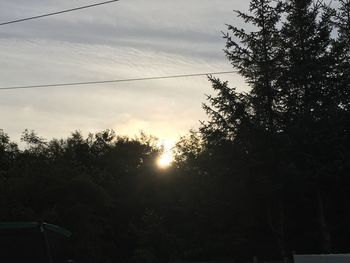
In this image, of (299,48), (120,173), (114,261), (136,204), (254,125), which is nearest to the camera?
(254,125)

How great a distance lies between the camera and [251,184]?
31.7 metres

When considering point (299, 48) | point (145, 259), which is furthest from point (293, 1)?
point (145, 259)

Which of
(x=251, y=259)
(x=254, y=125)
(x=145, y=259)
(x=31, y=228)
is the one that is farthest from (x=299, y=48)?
(x=31, y=228)

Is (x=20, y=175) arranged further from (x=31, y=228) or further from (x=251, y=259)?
(x=31, y=228)

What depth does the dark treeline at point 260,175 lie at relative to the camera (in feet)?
100

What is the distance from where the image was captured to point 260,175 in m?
31.3

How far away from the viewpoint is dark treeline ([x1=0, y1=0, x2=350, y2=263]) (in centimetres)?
3059

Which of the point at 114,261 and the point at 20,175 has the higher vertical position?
the point at 20,175

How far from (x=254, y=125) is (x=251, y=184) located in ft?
10.5

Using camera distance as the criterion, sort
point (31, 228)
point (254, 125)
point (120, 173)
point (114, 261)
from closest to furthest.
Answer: point (31, 228), point (254, 125), point (114, 261), point (120, 173)

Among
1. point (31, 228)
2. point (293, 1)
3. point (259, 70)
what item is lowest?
point (31, 228)

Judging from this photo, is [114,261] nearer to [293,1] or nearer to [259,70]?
[259,70]

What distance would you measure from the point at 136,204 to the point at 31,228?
35262mm

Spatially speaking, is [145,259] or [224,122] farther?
[145,259]
